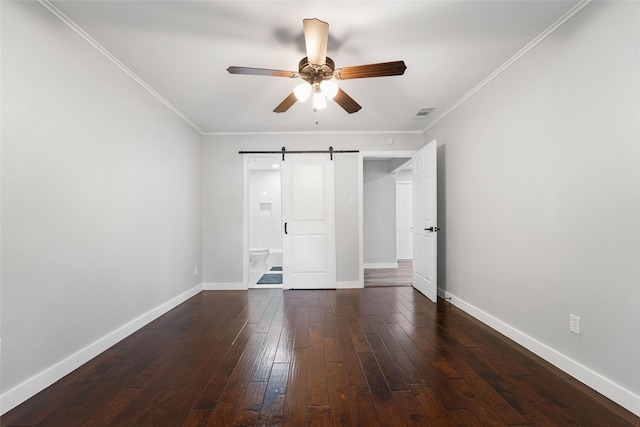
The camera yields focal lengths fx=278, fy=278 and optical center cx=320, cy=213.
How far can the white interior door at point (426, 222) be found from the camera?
3.50 meters

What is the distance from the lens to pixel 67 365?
192 centimetres

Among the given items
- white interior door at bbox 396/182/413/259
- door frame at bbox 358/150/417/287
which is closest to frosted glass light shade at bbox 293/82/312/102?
door frame at bbox 358/150/417/287

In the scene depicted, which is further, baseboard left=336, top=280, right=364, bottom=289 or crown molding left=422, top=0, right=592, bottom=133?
baseboard left=336, top=280, right=364, bottom=289

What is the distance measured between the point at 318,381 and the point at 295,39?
2.44 metres

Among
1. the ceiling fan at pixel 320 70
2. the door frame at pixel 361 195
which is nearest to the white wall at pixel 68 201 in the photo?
the ceiling fan at pixel 320 70

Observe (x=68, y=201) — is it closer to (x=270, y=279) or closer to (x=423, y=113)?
(x=270, y=279)

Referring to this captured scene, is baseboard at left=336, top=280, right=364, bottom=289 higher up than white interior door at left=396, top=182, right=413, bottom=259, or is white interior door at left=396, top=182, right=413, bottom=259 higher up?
white interior door at left=396, top=182, right=413, bottom=259

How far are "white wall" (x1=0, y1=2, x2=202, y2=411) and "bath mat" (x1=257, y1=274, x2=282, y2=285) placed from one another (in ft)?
6.17

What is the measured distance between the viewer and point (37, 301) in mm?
1730

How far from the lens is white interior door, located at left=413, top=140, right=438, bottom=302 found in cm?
350

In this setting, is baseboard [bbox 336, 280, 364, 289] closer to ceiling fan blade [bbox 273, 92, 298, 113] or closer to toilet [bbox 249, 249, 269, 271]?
toilet [bbox 249, 249, 269, 271]

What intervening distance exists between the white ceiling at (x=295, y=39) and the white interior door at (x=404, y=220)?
428 cm

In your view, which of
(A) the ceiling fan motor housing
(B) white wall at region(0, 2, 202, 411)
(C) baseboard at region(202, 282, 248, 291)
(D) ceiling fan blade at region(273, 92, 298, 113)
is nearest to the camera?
(B) white wall at region(0, 2, 202, 411)

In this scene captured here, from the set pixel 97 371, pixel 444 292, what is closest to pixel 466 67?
pixel 444 292
